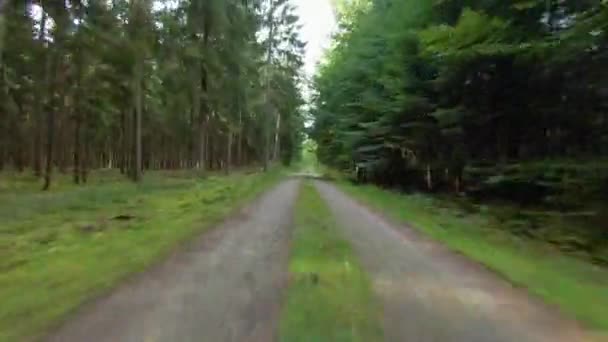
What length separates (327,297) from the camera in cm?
679

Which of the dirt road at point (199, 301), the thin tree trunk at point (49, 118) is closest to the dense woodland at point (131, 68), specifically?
the thin tree trunk at point (49, 118)

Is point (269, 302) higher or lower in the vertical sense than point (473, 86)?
lower

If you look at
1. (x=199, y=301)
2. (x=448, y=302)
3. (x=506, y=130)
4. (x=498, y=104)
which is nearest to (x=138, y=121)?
(x=498, y=104)

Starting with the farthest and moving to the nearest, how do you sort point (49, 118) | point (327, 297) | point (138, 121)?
point (138, 121) < point (49, 118) < point (327, 297)

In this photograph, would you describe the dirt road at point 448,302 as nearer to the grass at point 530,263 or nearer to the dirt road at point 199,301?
the grass at point 530,263

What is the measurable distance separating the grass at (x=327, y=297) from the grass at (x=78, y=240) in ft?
7.35

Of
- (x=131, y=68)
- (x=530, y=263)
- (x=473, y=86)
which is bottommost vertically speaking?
(x=530, y=263)

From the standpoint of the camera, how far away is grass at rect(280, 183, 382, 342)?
17.9ft

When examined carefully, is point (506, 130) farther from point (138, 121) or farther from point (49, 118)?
point (49, 118)

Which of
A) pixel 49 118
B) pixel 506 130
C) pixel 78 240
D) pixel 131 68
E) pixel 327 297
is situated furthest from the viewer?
pixel 49 118

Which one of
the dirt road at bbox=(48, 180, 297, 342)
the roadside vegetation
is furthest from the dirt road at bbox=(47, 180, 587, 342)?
the roadside vegetation

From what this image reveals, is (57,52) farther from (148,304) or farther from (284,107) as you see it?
(284,107)

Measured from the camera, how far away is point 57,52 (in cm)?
2431

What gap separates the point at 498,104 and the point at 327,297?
1687 cm
